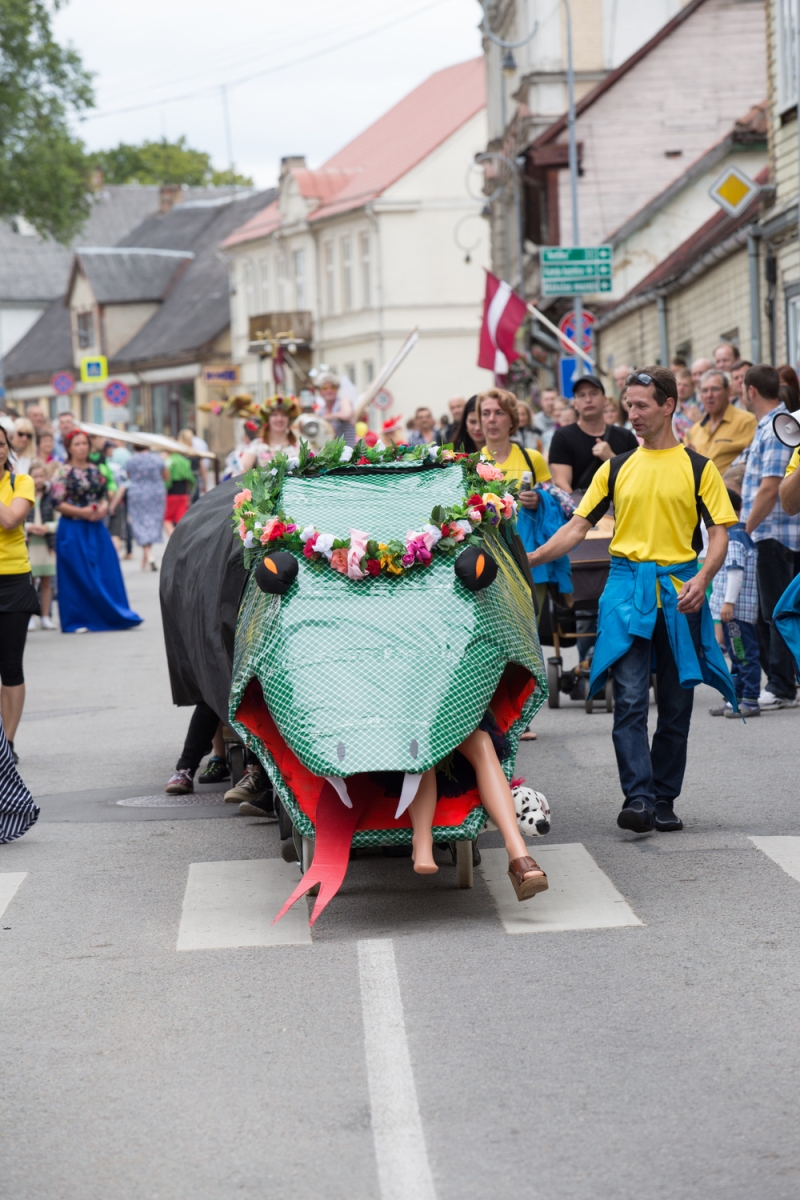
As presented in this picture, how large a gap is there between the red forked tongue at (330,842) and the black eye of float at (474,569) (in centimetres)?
89

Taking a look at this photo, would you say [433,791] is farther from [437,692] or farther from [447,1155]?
[447,1155]

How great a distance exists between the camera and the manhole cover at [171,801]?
955 cm

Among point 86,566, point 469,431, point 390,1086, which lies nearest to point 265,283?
point 86,566

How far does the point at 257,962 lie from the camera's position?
6297mm

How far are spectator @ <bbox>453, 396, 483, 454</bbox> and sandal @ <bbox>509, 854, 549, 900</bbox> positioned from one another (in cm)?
519

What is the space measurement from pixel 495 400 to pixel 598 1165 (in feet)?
22.2

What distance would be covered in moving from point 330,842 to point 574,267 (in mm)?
20722

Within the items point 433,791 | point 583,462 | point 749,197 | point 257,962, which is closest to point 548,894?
point 433,791

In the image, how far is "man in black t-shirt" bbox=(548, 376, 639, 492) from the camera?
39.1ft

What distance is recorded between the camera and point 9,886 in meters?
7.74

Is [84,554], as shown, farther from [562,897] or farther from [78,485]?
[562,897]

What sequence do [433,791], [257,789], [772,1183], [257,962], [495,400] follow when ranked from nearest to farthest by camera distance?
[772,1183] < [257,962] < [433,791] < [257,789] < [495,400]

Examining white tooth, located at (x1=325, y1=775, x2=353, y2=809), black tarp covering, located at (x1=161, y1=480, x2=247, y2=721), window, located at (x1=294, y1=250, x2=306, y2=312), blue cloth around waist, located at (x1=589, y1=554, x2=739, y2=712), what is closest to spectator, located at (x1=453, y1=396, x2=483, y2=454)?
black tarp covering, located at (x1=161, y1=480, x2=247, y2=721)

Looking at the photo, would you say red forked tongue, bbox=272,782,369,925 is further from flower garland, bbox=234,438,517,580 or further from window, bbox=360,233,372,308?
window, bbox=360,233,372,308
